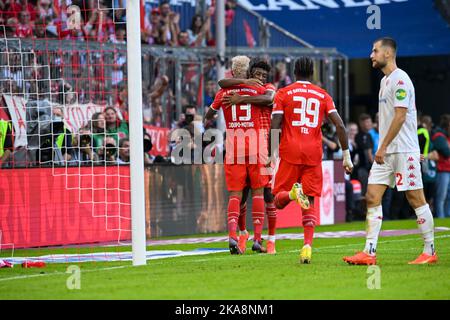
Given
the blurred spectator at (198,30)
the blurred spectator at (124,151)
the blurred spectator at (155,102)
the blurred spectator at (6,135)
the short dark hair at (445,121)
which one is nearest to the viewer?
the blurred spectator at (6,135)

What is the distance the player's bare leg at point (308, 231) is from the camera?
1216 cm

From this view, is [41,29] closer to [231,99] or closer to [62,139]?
[62,139]

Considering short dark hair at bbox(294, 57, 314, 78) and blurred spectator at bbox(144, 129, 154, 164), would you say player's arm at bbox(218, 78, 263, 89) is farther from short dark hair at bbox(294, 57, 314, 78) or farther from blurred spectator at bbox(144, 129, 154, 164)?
blurred spectator at bbox(144, 129, 154, 164)

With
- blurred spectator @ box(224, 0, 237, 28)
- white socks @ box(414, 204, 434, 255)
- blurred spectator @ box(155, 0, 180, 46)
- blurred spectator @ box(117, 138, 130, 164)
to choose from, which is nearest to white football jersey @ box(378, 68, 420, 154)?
white socks @ box(414, 204, 434, 255)

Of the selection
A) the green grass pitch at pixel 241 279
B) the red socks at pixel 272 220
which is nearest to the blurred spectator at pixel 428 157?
the green grass pitch at pixel 241 279

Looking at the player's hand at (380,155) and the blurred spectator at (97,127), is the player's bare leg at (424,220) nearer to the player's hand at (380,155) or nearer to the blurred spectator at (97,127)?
the player's hand at (380,155)

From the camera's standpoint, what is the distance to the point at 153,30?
2291 centimetres

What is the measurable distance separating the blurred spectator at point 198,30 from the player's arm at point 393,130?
40.2 ft

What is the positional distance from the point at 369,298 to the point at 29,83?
8933mm

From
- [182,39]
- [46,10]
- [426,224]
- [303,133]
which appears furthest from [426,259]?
[182,39]

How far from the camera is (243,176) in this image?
14.2m

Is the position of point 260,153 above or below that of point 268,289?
above
